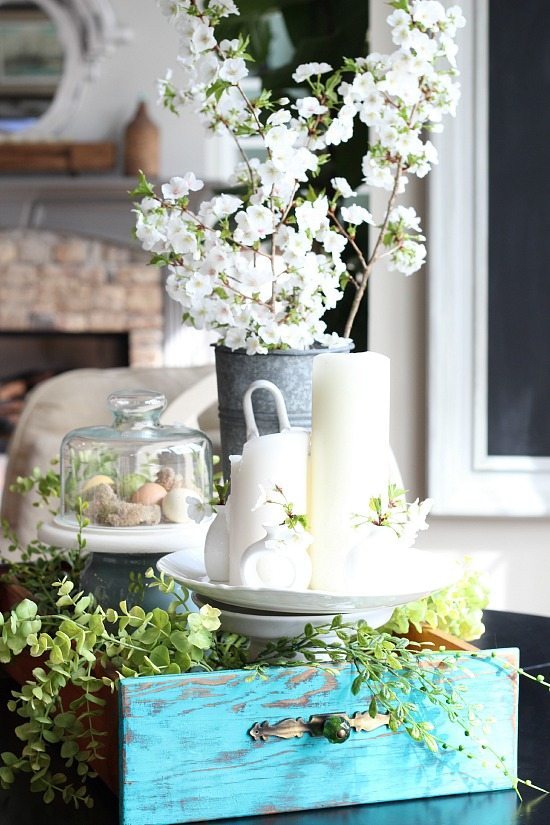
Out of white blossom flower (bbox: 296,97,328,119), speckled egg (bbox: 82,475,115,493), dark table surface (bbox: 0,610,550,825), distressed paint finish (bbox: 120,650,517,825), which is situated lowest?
dark table surface (bbox: 0,610,550,825)

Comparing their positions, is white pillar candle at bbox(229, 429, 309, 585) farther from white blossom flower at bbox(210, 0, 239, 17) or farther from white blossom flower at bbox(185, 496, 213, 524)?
white blossom flower at bbox(210, 0, 239, 17)

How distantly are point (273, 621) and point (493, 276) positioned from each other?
147 centimetres

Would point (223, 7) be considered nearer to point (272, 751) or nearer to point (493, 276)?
point (272, 751)

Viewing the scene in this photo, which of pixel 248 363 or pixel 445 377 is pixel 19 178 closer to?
pixel 445 377

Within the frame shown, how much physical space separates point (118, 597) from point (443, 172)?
138cm

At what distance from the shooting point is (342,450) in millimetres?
798

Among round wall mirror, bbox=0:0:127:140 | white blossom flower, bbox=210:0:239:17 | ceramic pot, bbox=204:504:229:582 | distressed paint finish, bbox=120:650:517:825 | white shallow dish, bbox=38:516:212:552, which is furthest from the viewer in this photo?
round wall mirror, bbox=0:0:127:140

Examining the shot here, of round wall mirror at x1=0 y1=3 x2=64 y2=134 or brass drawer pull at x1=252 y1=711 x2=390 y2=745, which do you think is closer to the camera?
brass drawer pull at x1=252 y1=711 x2=390 y2=745

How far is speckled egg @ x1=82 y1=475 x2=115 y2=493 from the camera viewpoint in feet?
3.28

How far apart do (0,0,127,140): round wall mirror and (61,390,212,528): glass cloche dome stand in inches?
202

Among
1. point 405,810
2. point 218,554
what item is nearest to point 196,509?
point 218,554

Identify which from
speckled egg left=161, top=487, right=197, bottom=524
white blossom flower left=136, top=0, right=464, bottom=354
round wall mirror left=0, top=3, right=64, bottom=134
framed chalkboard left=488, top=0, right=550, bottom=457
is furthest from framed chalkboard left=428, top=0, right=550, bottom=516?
round wall mirror left=0, top=3, right=64, bottom=134

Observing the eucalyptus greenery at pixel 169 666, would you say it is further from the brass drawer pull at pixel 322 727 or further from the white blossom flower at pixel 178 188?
the white blossom flower at pixel 178 188

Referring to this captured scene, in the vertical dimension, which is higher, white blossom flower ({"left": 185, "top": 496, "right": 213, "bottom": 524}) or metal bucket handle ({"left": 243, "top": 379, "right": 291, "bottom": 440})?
metal bucket handle ({"left": 243, "top": 379, "right": 291, "bottom": 440})
